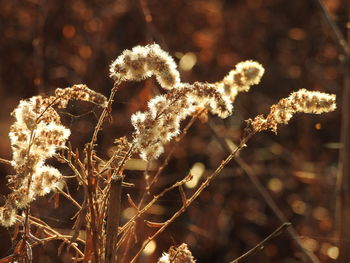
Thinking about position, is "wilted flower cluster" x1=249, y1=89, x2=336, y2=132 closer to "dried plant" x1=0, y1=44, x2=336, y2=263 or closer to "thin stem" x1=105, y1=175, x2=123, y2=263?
"dried plant" x1=0, y1=44, x2=336, y2=263

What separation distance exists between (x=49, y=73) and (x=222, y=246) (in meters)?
1.51

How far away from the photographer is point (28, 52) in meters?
3.86

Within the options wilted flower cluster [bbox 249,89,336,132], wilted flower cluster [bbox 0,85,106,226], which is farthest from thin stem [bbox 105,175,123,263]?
wilted flower cluster [bbox 249,89,336,132]

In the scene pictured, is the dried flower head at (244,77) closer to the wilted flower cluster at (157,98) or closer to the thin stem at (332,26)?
the wilted flower cluster at (157,98)

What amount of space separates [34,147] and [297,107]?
1.44ft

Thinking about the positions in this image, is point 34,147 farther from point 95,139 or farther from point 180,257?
point 180,257

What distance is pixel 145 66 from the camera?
0.99 meters

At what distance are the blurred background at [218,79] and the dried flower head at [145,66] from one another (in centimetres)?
192

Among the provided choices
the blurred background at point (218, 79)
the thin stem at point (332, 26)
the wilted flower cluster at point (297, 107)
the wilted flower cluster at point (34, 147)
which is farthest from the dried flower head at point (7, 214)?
the blurred background at point (218, 79)

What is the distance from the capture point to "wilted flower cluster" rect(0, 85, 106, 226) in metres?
0.93

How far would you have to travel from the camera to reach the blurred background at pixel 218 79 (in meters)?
3.25

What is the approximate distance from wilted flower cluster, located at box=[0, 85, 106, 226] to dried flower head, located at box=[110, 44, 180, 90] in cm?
7

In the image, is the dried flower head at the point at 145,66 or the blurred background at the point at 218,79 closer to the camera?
the dried flower head at the point at 145,66

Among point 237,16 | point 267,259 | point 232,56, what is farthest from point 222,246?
point 237,16
